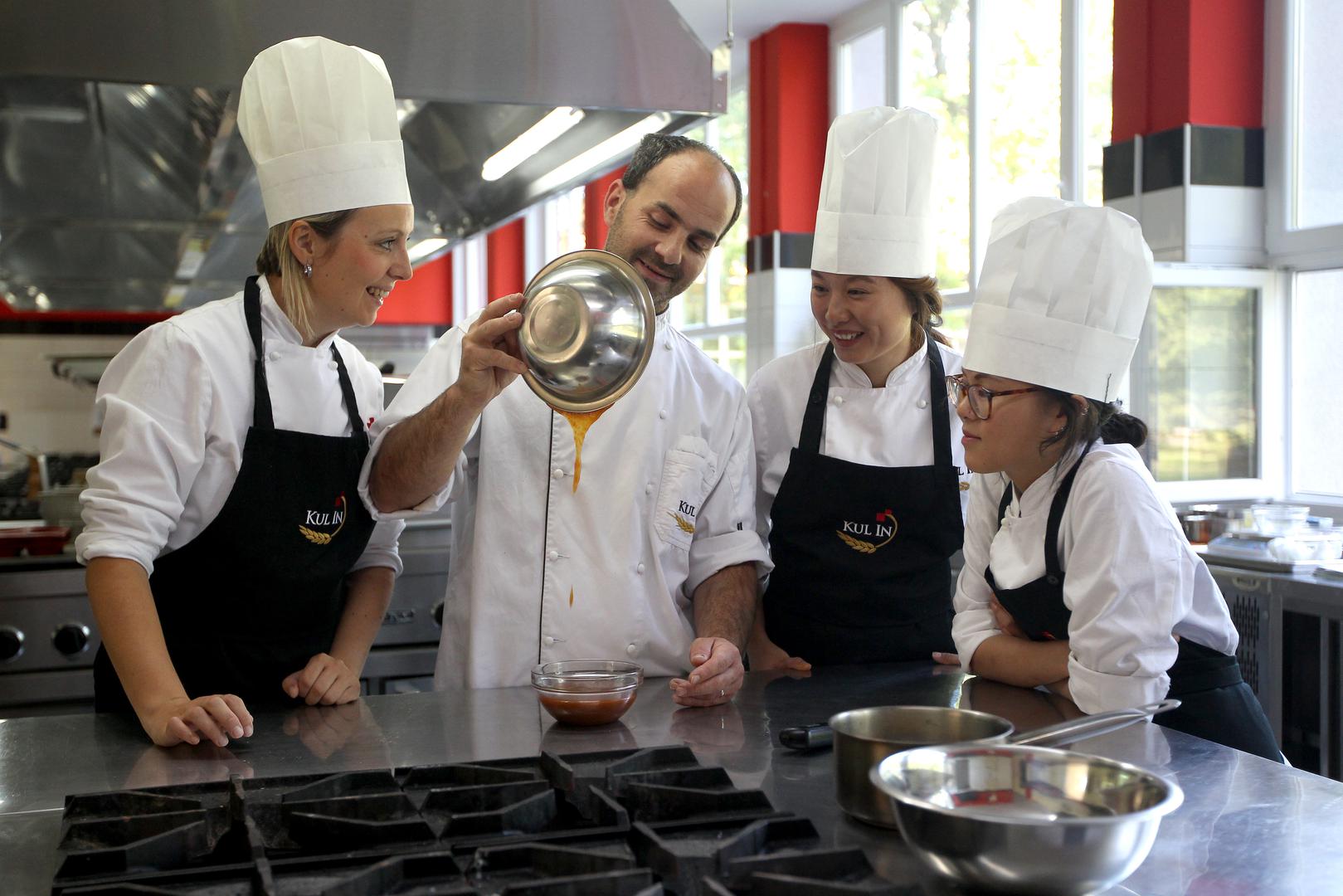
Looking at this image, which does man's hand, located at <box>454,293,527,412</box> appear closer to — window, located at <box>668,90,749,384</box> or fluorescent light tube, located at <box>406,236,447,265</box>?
fluorescent light tube, located at <box>406,236,447,265</box>

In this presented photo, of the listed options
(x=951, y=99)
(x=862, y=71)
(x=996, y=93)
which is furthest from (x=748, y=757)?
(x=862, y=71)

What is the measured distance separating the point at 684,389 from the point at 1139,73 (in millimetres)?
2577

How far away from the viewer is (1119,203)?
3807mm

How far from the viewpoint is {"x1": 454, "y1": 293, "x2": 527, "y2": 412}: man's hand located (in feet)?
4.99

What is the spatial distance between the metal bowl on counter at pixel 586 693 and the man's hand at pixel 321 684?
315mm

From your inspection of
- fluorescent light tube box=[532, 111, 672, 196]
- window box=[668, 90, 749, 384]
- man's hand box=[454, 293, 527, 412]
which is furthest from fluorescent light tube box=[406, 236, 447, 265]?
window box=[668, 90, 749, 384]

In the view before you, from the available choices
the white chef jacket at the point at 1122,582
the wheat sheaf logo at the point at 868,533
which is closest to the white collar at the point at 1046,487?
the white chef jacket at the point at 1122,582

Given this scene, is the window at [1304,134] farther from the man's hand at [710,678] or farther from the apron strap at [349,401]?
the apron strap at [349,401]

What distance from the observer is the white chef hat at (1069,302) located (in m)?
1.61

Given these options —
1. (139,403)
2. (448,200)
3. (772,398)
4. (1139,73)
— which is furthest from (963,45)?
(139,403)

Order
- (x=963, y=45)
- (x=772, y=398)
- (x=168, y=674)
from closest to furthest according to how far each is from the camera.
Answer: (x=168, y=674) < (x=772, y=398) < (x=963, y=45)

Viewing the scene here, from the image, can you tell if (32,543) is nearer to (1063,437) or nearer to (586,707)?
(586,707)

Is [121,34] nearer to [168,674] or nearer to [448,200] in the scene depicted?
[168,674]

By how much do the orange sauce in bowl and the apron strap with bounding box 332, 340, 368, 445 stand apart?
523mm
